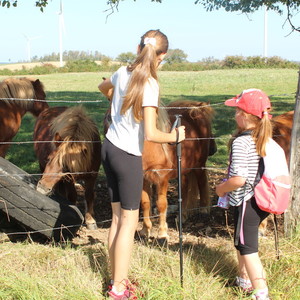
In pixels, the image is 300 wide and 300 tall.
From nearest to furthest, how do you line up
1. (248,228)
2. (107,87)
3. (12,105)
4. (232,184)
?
(232,184)
(248,228)
(107,87)
(12,105)

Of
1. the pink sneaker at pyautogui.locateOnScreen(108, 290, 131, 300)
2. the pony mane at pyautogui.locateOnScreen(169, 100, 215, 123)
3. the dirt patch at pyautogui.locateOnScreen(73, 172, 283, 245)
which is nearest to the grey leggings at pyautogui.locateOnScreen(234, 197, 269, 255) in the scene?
the pink sneaker at pyautogui.locateOnScreen(108, 290, 131, 300)

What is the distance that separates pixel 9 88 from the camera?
7203mm

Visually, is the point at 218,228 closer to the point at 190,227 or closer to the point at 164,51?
the point at 190,227

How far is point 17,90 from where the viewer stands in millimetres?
7312

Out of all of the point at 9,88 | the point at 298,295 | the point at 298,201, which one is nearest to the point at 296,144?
the point at 298,201

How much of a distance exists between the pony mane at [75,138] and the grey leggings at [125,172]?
1.77m

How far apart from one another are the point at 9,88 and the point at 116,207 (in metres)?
4.61

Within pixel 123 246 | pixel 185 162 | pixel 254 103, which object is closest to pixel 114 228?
pixel 123 246

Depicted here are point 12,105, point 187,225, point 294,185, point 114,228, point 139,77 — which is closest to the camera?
point 139,77

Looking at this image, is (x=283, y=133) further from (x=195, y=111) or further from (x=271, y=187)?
(x=271, y=187)

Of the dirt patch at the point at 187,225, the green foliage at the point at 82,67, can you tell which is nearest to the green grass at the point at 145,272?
the dirt patch at the point at 187,225

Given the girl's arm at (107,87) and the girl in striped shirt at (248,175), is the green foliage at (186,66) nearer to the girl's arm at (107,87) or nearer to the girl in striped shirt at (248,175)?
the girl's arm at (107,87)

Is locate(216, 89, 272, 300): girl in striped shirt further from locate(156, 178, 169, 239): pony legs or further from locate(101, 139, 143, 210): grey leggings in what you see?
locate(156, 178, 169, 239): pony legs

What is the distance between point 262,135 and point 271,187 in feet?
1.24
